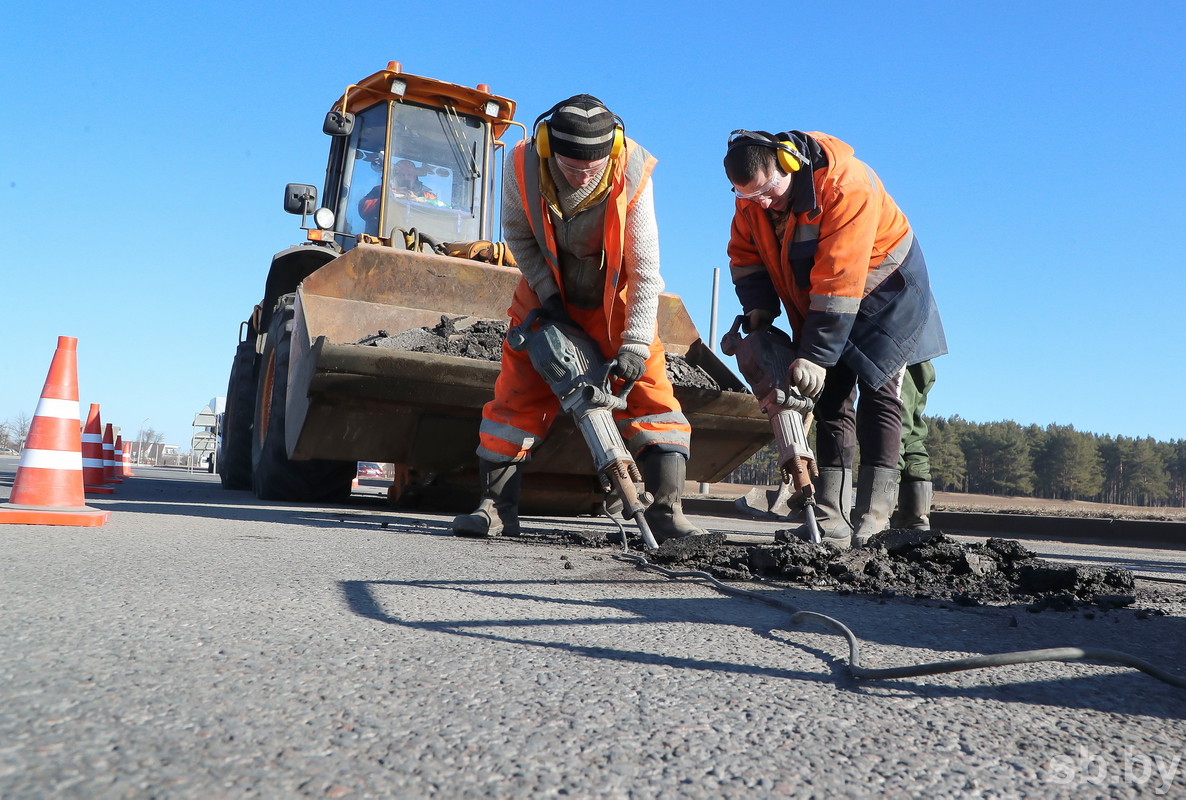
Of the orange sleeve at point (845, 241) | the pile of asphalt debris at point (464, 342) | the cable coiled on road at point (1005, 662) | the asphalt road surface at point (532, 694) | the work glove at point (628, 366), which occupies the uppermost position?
the orange sleeve at point (845, 241)

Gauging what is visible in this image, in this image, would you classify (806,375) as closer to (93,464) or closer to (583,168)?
(583,168)

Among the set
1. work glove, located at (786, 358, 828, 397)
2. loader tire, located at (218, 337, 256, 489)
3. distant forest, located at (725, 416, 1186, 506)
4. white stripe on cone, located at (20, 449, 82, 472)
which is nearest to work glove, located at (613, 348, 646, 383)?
work glove, located at (786, 358, 828, 397)

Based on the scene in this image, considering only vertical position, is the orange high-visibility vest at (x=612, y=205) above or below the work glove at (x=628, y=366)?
above

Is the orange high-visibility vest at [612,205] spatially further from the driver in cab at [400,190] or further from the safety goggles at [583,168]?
the driver in cab at [400,190]

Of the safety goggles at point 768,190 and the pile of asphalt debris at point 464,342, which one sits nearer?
the safety goggles at point 768,190

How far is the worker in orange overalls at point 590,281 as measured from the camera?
138 inches

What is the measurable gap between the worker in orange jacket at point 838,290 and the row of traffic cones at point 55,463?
2910mm

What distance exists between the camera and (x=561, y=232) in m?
3.71

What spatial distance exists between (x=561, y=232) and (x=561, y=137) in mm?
434

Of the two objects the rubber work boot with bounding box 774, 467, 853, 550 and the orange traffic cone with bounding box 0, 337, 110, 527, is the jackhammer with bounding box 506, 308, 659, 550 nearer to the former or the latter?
the rubber work boot with bounding box 774, 467, 853, 550

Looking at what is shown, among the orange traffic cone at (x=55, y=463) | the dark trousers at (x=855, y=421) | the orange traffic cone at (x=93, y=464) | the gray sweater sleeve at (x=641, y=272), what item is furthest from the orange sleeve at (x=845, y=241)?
the orange traffic cone at (x=93, y=464)

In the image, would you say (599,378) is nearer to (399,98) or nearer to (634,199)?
(634,199)

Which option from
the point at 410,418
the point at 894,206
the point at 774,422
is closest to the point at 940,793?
the point at 774,422

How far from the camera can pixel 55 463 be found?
12.6 ft
